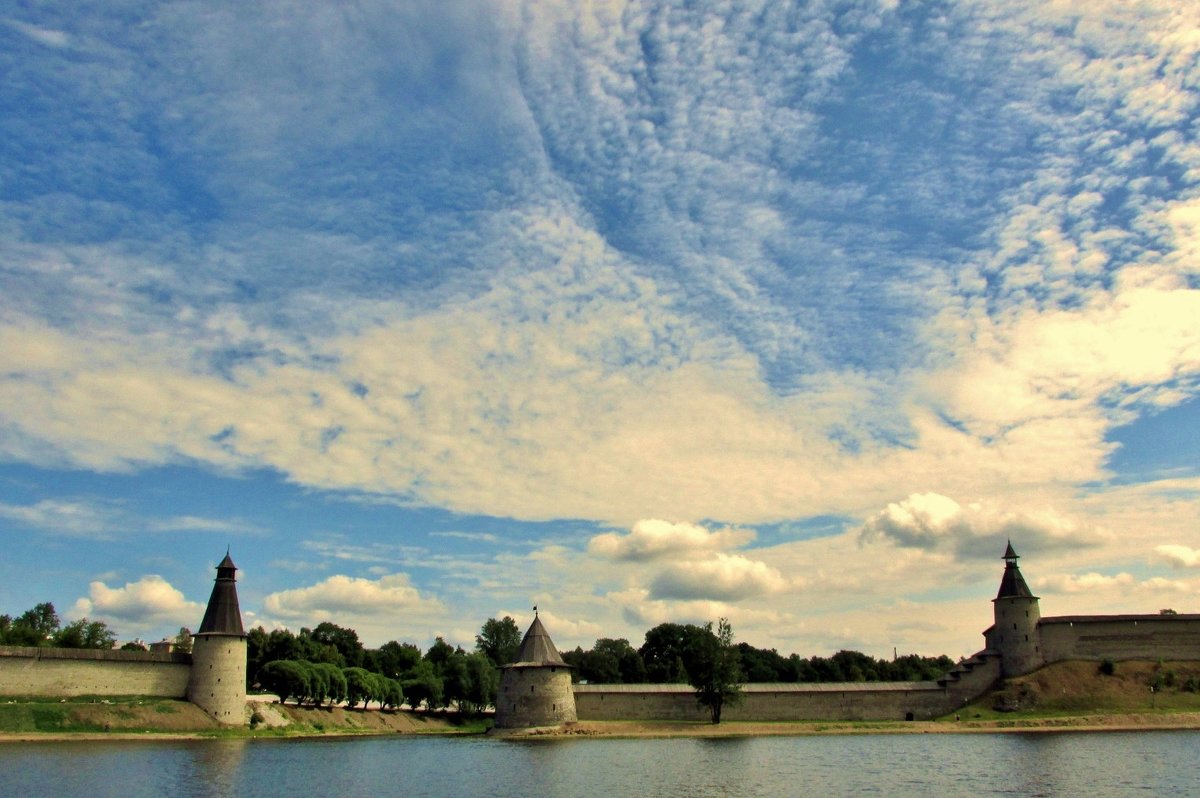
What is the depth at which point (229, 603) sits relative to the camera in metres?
53.8

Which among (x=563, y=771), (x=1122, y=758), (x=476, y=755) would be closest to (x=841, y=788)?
(x=563, y=771)

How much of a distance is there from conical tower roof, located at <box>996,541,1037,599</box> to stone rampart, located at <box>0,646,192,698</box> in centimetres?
5338

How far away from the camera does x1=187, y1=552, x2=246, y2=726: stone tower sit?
167ft

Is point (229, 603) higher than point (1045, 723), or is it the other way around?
point (229, 603)

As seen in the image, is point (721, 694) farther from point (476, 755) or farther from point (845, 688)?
point (476, 755)

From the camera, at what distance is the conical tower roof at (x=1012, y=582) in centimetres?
6344

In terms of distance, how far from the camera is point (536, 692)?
53.6 m

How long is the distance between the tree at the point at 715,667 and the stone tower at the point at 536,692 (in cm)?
781

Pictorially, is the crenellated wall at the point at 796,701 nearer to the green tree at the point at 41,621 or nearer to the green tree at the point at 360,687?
the green tree at the point at 360,687

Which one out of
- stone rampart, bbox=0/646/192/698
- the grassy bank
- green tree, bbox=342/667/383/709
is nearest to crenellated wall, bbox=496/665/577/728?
the grassy bank

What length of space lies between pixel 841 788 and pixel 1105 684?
40143mm

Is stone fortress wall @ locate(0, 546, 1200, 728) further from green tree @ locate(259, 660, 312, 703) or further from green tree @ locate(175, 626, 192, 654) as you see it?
green tree @ locate(175, 626, 192, 654)

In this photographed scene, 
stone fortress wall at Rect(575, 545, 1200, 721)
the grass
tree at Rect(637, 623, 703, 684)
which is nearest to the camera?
the grass

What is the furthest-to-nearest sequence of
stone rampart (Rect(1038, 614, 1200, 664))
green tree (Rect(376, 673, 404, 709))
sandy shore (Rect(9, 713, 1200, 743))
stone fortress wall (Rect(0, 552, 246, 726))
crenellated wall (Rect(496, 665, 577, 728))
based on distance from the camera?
green tree (Rect(376, 673, 404, 709)), stone rampart (Rect(1038, 614, 1200, 664)), crenellated wall (Rect(496, 665, 577, 728)), sandy shore (Rect(9, 713, 1200, 743)), stone fortress wall (Rect(0, 552, 246, 726))
